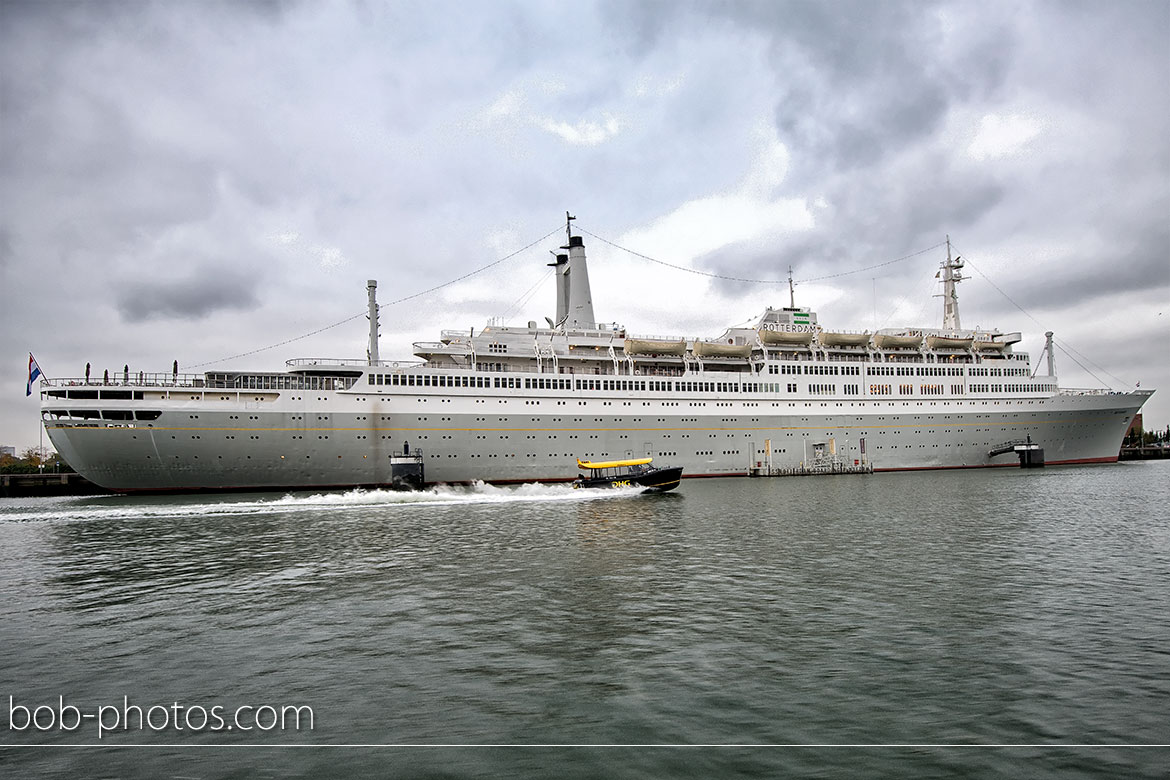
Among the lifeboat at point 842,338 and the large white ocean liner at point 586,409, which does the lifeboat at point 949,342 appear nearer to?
the large white ocean liner at point 586,409

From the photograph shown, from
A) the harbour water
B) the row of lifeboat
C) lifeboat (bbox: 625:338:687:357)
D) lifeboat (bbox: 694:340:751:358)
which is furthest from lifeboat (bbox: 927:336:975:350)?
the harbour water

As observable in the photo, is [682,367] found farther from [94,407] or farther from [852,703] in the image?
[852,703]

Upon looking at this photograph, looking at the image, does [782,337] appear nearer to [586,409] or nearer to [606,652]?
[586,409]

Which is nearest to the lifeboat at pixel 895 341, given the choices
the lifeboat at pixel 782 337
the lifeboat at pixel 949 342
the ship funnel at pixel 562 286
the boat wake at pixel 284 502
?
the lifeboat at pixel 949 342

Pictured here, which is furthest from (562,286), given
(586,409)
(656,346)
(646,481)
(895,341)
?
(895,341)

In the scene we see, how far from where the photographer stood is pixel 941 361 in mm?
53875

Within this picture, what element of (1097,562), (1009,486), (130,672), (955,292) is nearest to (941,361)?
(955,292)

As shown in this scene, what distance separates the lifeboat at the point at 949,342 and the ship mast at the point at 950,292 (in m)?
3.15

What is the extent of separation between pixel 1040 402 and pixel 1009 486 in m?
22.7

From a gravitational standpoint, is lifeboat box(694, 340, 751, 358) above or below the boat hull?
above

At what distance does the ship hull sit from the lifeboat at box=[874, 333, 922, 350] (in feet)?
16.8

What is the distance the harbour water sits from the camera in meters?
6.49

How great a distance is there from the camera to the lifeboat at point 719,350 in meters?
47.2

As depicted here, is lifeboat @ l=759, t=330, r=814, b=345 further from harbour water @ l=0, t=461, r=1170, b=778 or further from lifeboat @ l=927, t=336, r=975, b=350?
harbour water @ l=0, t=461, r=1170, b=778
